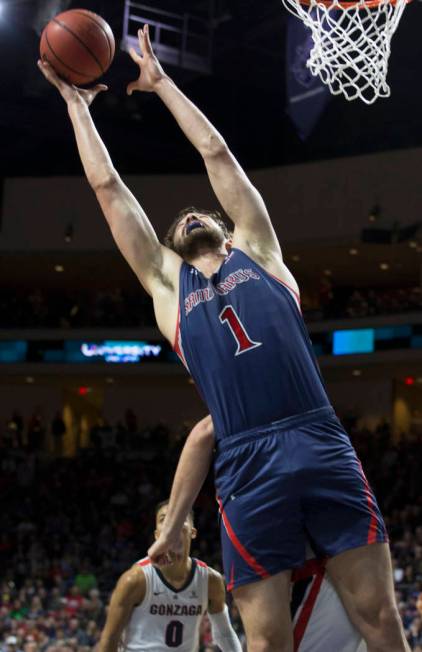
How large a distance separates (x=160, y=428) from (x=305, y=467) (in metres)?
24.2

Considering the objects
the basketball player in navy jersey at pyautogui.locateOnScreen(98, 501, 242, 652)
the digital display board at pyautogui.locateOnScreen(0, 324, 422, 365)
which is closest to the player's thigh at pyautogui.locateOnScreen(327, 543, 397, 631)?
the basketball player in navy jersey at pyautogui.locateOnScreen(98, 501, 242, 652)

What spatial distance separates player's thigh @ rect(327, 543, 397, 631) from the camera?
3.35 metres

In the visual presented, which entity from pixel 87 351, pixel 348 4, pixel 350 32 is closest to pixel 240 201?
pixel 350 32

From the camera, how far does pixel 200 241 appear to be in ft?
12.9

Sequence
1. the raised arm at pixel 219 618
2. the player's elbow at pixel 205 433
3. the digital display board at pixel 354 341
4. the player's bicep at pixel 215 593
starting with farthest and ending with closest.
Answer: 1. the digital display board at pixel 354 341
2. the player's bicep at pixel 215 593
3. the raised arm at pixel 219 618
4. the player's elbow at pixel 205 433

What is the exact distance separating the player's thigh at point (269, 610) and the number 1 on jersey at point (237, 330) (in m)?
0.74

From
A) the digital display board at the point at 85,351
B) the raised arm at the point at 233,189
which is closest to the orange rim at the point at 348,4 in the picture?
the raised arm at the point at 233,189

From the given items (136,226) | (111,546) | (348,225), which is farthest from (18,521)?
(136,226)

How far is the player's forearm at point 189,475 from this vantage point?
362cm

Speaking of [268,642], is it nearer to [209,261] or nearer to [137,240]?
[209,261]

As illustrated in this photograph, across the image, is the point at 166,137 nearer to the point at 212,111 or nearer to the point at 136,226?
the point at 212,111

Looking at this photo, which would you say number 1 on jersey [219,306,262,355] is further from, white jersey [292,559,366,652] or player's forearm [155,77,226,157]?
white jersey [292,559,366,652]

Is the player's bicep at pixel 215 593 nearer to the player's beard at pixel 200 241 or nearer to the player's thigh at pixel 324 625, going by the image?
the player's thigh at pixel 324 625

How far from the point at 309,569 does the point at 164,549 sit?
518 mm
